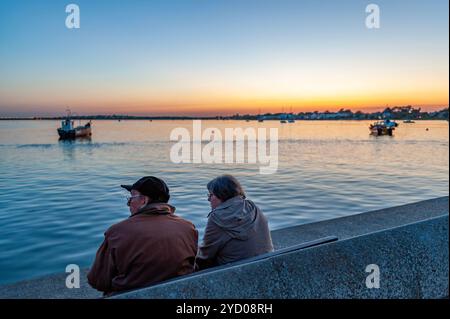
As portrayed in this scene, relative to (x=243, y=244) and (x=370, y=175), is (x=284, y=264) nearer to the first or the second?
(x=243, y=244)

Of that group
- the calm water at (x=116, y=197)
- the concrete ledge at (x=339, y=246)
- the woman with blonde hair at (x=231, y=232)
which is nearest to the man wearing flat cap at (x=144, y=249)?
the concrete ledge at (x=339, y=246)

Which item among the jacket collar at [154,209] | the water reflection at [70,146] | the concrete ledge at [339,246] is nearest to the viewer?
the jacket collar at [154,209]

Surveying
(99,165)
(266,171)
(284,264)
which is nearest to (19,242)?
(284,264)

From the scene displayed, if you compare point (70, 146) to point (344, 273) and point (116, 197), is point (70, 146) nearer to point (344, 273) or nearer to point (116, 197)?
point (116, 197)

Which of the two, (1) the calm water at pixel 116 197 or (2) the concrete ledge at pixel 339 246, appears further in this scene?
(1) the calm water at pixel 116 197

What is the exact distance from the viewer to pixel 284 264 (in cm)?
317

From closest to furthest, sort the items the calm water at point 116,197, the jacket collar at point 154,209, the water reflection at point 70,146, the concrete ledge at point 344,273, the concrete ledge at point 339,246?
the concrete ledge at point 344,273 < the jacket collar at point 154,209 < the concrete ledge at point 339,246 < the calm water at point 116,197 < the water reflection at point 70,146

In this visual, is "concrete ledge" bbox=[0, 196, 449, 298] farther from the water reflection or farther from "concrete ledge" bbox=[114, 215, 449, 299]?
the water reflection

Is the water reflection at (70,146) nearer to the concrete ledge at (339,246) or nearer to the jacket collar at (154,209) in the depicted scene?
the concrete ledge at (339,246)

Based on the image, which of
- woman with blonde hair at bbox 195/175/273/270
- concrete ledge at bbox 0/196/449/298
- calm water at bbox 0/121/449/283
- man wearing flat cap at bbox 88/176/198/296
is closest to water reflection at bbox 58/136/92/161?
calm water at bbox 0/121/449/283

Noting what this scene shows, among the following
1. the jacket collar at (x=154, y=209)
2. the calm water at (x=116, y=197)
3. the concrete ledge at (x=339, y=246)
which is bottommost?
the calm water at (x=116, y=197)

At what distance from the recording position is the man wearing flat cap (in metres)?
2.96

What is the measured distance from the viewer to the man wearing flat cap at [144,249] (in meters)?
2.96
